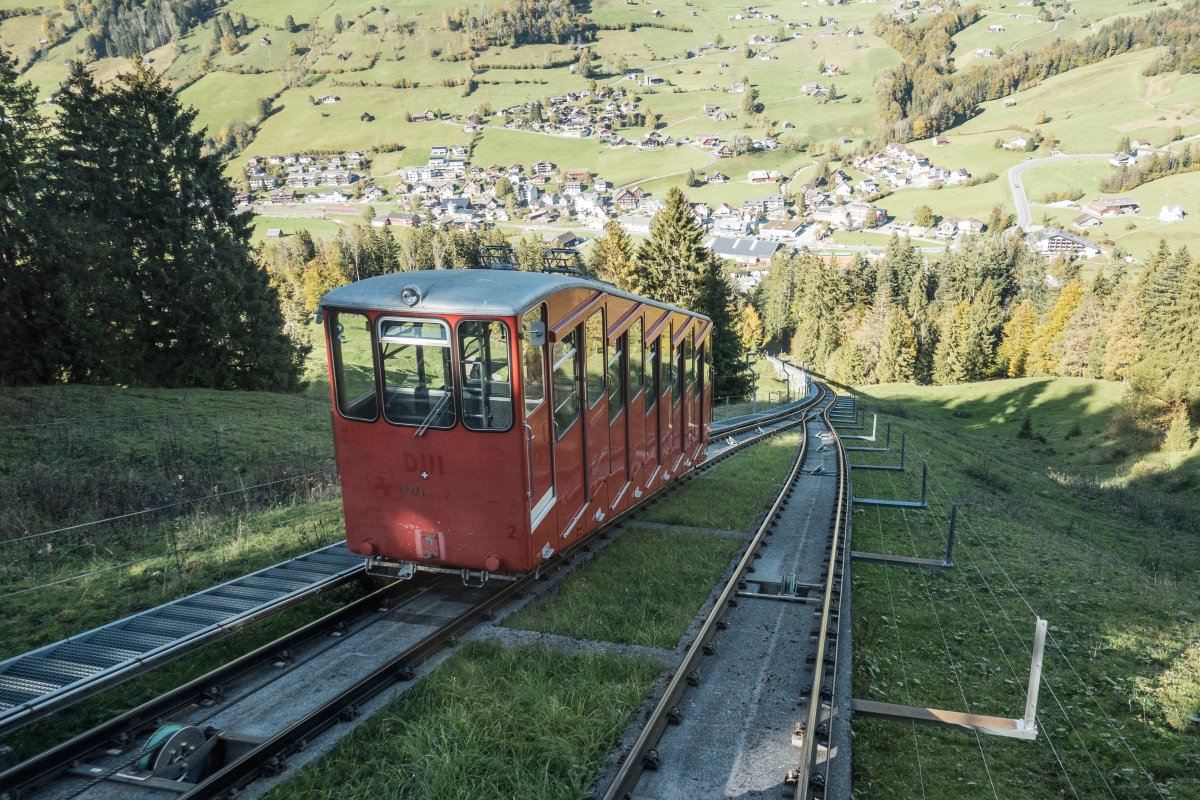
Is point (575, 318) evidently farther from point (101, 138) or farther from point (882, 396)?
point (882, 396)

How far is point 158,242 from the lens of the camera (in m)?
31.8

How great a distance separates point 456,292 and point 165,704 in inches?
198

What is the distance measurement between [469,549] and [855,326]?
305 feet

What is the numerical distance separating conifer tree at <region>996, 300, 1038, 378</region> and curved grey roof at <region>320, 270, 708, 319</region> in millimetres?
94420

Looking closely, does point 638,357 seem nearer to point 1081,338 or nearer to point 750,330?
point 1081,338

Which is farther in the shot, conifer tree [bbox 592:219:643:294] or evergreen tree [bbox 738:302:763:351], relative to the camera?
evergreen tree [bbox 738:302:763:351]

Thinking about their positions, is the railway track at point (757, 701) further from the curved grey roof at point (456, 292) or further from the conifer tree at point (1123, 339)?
the conifer tree at point (1123, 339)

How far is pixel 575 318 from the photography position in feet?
30.3

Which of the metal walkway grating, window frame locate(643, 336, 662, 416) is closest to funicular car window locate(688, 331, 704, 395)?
window frame locate(643, 336, 662, 416)

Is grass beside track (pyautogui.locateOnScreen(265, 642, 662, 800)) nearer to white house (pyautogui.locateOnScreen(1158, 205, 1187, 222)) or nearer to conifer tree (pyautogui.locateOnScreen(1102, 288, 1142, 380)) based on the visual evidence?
conifer tree (pyautogui.locateOnScreen(1102, 288, 1142, 380))

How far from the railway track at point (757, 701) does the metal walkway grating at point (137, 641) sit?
180 inches

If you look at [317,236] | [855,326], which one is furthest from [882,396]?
[317,236]

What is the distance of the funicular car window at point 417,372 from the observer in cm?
818

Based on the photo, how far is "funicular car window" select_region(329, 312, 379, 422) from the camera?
336 inches
